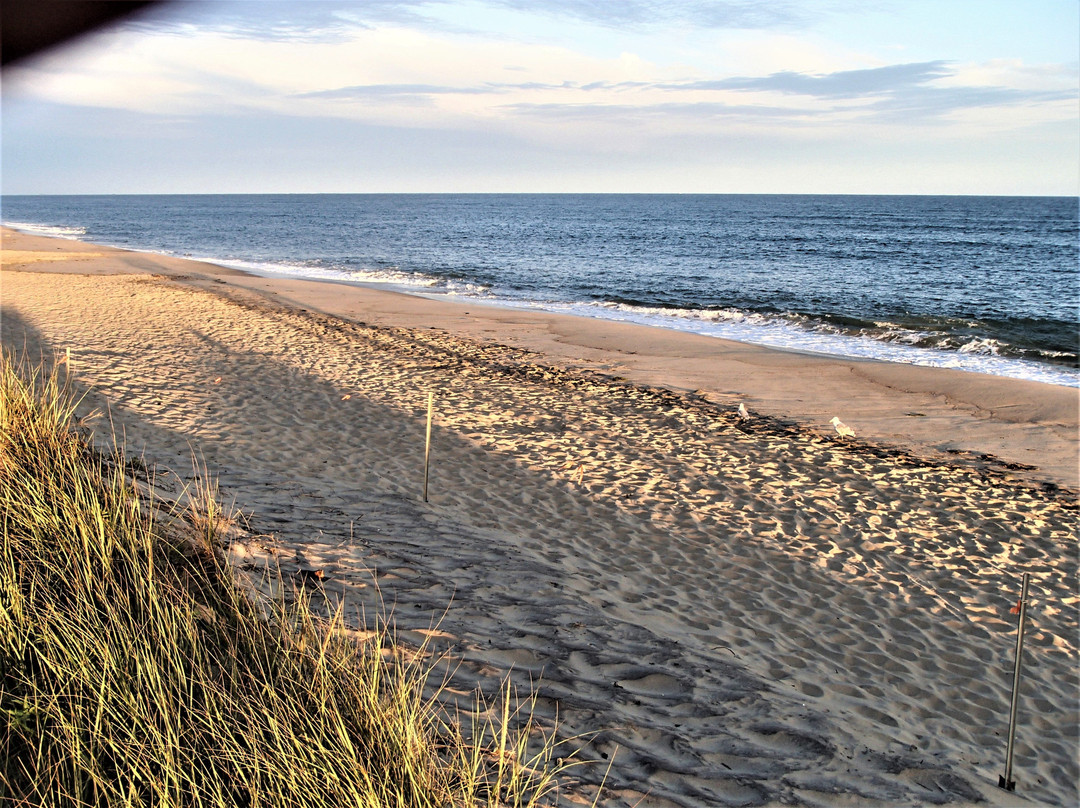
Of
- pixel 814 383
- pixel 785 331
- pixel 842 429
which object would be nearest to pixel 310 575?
pixel 842 429

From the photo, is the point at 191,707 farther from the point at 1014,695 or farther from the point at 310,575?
the point at 1014,695

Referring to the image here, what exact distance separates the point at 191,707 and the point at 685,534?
4.47 metres

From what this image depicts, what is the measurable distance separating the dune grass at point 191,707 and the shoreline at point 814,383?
799cm

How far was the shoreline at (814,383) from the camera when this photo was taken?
9375 millimetres

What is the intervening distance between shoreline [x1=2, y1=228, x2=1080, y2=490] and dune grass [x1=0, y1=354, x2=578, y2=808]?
7.99m

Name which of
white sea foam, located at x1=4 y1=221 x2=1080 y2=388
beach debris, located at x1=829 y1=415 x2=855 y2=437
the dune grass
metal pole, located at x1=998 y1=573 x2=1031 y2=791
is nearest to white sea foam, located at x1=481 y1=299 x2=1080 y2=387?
white sea foam, located at x1=4 y1=221 x2=1080 y2=388

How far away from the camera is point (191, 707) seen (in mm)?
2299

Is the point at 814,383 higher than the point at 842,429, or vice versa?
the point at 814,383

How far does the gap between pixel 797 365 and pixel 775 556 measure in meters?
9.02

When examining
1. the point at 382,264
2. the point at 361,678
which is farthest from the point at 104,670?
the point at 382,264

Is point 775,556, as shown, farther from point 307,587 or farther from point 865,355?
point 865,355

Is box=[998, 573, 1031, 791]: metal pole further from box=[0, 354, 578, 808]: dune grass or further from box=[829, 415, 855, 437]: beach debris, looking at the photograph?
box=[829, 415, 855, 437]: beach debris

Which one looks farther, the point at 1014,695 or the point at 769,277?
the point at 769,277

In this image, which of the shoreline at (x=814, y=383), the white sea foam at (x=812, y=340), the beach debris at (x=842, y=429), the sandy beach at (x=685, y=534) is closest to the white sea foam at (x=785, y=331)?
the white sea foam at (x=812, y=340)
